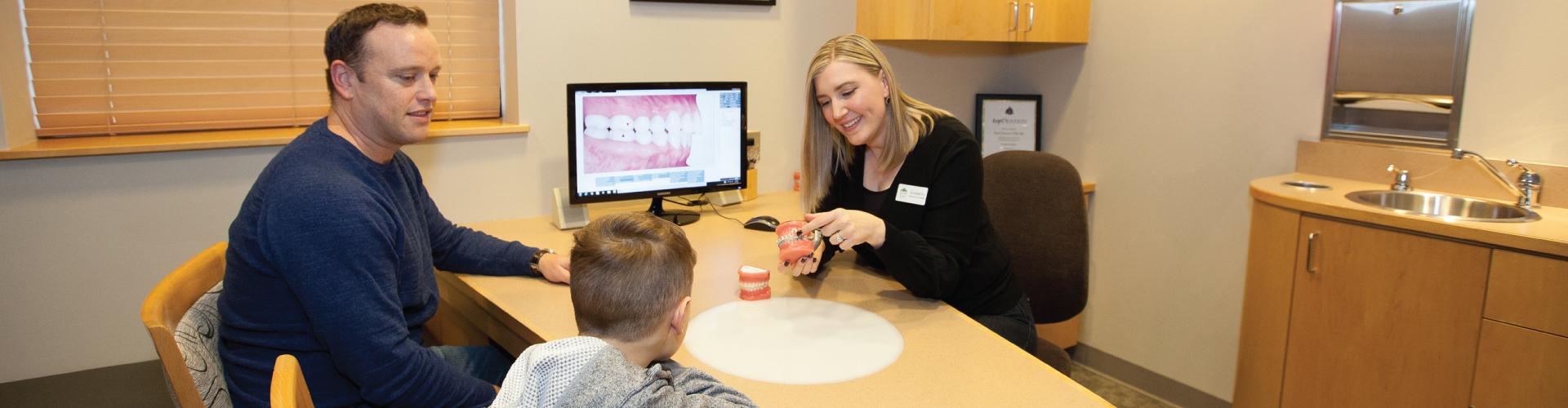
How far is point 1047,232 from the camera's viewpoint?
2314 millimetres

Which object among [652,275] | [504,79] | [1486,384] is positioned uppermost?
[504,79]

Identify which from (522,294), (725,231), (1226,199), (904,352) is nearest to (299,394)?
(522,294)

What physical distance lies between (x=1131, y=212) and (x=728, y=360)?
2406 millimetres

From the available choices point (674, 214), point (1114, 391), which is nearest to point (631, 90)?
point (674, 214)

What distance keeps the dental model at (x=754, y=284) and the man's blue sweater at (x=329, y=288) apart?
52cm

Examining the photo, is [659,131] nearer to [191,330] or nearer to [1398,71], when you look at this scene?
[191,330]

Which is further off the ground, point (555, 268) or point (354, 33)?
point (354, 33)

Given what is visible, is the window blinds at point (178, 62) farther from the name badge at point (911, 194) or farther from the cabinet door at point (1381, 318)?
the cabinet door at point (1381, 318)

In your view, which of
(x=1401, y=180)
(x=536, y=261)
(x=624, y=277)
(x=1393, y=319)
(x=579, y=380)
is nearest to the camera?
(x=579, y=380)

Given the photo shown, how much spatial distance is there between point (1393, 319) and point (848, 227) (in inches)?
59.5

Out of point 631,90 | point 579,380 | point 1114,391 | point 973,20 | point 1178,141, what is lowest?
point 1114,391

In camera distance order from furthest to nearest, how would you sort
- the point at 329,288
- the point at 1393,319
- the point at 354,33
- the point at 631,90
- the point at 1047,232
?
1. the point at 631,90
2. the point at 1047,232
3. the point at 1393,319
4. the point at 354,33
5. the point at 329,288

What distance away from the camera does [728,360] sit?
144 centimetres

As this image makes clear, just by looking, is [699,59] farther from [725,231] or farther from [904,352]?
[904,352]
